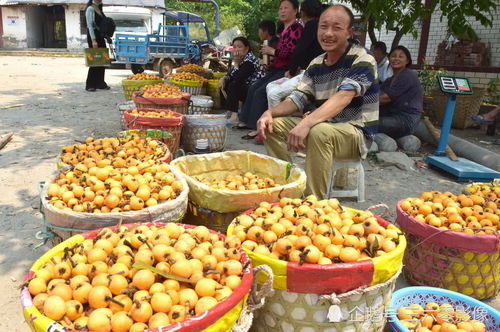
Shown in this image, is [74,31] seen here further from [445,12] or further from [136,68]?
[445,12]

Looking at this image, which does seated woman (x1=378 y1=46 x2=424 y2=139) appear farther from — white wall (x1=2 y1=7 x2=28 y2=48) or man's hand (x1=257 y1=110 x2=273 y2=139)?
white wall (x1=2 y1=7 x2=28 y2=48)

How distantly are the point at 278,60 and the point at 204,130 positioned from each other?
1717 mm

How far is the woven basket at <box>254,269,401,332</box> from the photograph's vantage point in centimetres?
178

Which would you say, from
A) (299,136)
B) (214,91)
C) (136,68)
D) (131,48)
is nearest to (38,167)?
(299,136)

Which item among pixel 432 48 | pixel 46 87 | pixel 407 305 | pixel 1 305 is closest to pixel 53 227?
pixel 1 305

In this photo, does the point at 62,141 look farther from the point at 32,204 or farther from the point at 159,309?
the point at 159,309

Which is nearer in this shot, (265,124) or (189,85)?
(265,124)

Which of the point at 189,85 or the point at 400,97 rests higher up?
the point at 400,97

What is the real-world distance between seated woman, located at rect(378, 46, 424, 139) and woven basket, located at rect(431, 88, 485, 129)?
220 centimetres

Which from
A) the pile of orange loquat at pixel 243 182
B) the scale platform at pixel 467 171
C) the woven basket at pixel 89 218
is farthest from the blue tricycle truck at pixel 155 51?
the woven basket at pixel 89 218

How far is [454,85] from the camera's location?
5.12 m

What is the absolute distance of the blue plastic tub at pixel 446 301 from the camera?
219 cm

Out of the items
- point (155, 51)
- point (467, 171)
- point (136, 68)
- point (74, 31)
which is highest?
point (74, 31)

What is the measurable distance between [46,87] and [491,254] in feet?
37.8
